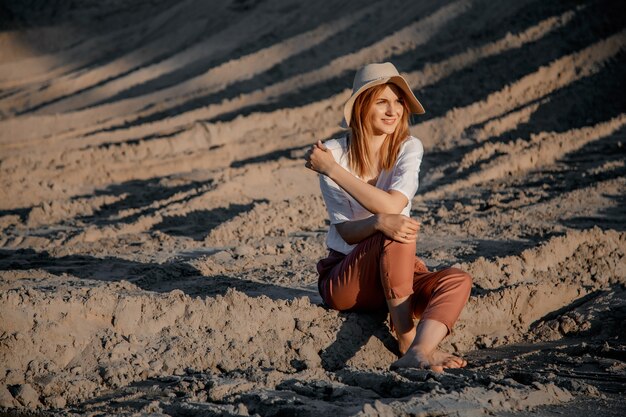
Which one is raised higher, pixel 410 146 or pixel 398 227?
pixel 410 146

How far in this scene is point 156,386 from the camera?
3.66 metres

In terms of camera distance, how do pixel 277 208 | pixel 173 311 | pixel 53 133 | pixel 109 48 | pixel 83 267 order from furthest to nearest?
pixel 109 48 < pixel 53 133 < pixel 277 208 < pixel 83 267 < pixel 173 311

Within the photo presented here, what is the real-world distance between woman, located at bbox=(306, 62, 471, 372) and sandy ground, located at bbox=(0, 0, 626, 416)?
0.83ft

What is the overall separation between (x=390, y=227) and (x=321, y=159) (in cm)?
45

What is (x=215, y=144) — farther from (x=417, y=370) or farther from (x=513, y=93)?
(x=417, y=370)

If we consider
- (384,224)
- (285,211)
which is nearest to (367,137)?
(384,224)

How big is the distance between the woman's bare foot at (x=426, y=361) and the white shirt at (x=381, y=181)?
0.70 metres

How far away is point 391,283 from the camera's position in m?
3.91

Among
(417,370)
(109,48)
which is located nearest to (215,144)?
(417,370)

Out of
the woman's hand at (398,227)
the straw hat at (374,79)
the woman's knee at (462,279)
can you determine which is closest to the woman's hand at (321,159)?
the straw hat at (374,79)

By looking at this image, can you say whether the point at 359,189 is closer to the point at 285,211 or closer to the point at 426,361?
the point at 426,361

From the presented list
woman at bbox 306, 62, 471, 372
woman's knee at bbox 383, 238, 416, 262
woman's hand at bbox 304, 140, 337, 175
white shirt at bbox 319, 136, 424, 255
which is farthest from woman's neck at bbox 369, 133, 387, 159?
woman's knee at bbox 383, 238, 416, 262

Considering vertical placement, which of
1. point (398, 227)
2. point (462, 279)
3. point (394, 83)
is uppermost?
point (394, 83)

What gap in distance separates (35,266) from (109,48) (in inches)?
575
